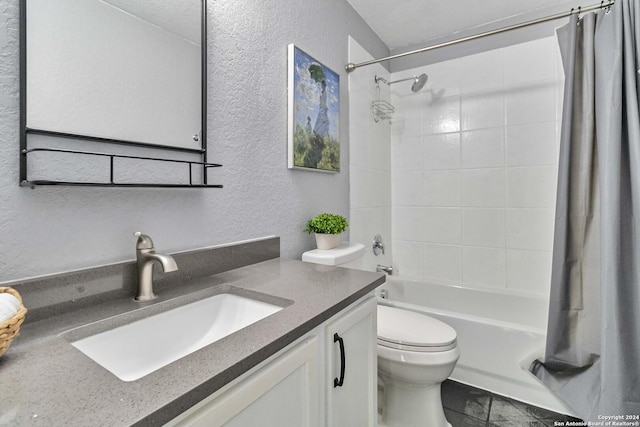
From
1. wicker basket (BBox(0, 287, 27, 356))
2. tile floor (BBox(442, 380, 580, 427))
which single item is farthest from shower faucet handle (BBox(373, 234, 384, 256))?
wicker basket (BBox(0, 287, 27, 356))

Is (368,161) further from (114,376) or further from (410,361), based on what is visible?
(114,376)

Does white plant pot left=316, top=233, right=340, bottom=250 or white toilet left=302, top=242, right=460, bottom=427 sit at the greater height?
white plant pot left=316, top=233, right=340, bottom=250

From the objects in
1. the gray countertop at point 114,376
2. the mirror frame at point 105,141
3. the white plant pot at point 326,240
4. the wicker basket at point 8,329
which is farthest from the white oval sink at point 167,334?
the white plant pot at point 326,240

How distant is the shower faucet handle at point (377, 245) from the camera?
2164 mm

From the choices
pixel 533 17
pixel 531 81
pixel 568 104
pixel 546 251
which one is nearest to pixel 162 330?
pixel 568 104

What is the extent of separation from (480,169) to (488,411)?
1.54 metres

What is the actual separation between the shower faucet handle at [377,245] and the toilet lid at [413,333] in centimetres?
66

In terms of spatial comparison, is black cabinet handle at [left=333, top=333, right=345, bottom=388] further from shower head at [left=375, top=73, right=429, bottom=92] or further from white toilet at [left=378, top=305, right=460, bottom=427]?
shower head at [left=375, top=73, right=429, bottom=92]

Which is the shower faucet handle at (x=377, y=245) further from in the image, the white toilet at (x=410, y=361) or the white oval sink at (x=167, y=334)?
the white oval sink at (x=167, y=334)

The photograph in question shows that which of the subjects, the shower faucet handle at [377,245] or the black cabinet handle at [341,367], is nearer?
the black cabinet handle at [341,367]

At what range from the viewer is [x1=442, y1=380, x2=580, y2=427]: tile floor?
1425 mm

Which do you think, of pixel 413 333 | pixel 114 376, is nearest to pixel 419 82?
pixel 413 333

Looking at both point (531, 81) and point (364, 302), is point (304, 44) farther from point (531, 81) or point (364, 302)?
point (531, 81)

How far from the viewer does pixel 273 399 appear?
594 mm
